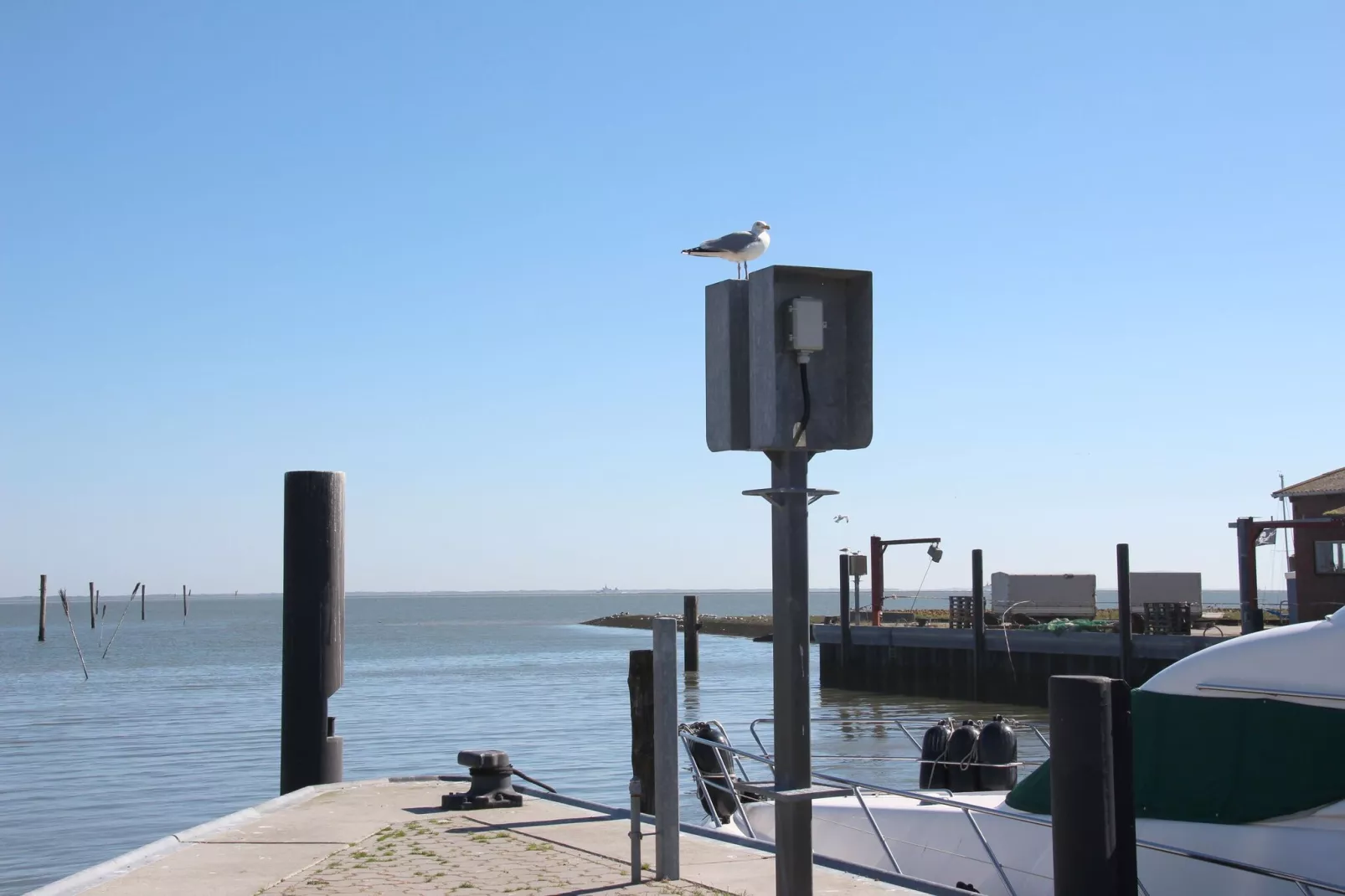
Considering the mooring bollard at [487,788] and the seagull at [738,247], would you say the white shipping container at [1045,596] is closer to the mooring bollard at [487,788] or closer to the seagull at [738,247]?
the mooring bollard at [487,788]

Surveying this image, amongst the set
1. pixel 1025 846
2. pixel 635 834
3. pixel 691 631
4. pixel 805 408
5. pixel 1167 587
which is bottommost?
pixel 691 631

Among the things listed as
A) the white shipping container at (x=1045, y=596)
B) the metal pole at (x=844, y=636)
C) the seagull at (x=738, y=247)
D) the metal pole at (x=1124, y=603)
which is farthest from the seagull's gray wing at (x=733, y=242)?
the white shipping container at (x=1045, y=596)

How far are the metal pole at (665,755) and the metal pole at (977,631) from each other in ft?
95.2

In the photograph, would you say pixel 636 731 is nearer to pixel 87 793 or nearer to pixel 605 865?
pixel 605 865

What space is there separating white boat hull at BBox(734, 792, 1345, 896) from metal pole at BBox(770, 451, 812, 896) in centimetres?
429

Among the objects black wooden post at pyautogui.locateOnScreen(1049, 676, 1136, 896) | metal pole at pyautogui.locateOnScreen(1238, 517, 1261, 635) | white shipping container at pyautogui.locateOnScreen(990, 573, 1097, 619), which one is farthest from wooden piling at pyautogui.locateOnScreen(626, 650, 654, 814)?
white shipping container at pyautogui.locateOnScreen(990, 573, 1097, 619)

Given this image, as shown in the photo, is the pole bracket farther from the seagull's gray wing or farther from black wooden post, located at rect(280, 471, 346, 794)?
black wooden post, located at rect(280, 471, 346, 794)

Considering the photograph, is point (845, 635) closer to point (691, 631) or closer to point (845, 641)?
point (845, 641)

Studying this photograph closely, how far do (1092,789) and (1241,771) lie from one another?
15.0 ft

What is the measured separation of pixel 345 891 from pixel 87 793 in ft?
A: 55.6

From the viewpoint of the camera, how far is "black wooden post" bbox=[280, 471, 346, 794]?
10.8 metres

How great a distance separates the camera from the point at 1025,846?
1002cm

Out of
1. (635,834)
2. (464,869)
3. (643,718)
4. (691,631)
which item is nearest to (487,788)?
(643,718)

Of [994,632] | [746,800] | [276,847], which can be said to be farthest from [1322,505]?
[276,847]
